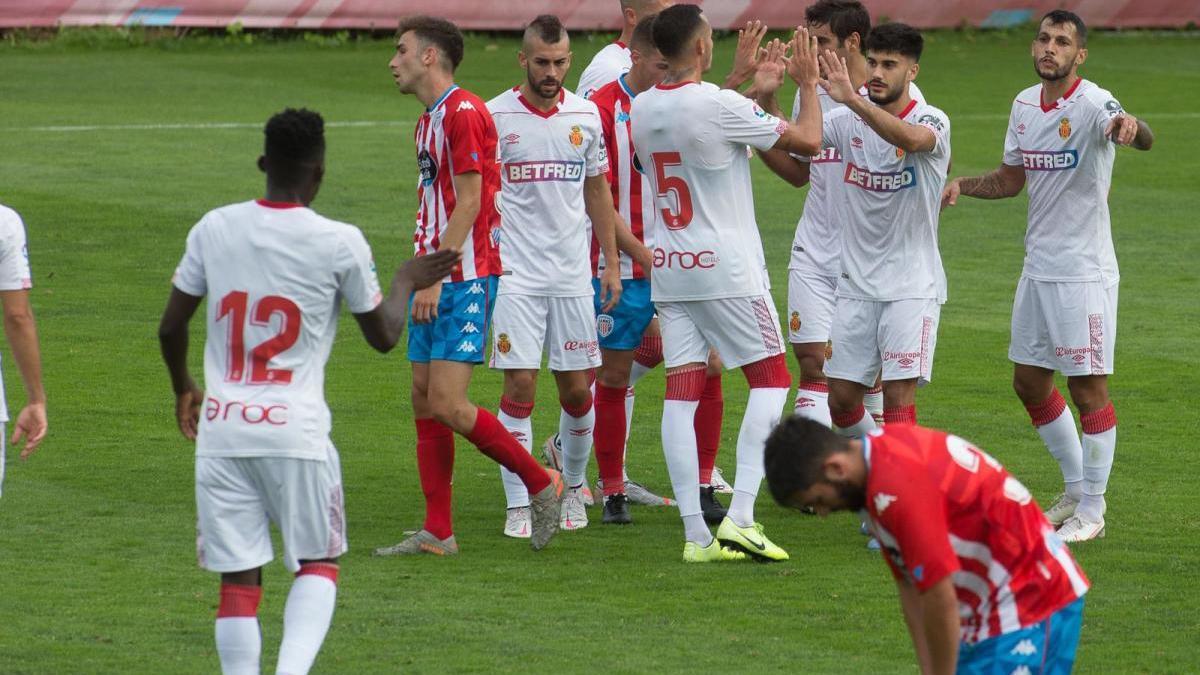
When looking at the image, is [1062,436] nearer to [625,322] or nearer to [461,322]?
[625,322]

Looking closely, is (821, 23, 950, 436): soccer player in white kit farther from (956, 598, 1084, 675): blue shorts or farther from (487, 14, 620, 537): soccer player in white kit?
(956, 598, 1084, 675): blue shorts

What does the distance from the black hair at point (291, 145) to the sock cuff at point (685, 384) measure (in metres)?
2.65

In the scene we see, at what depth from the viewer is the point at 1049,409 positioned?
320 inches

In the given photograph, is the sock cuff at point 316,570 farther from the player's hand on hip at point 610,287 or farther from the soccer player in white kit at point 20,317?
the player's hand on hip at point 610,287

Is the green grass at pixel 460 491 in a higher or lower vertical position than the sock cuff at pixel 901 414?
lower

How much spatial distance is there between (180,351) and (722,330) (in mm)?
2717

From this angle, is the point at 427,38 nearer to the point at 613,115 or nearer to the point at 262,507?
the point at 613,115

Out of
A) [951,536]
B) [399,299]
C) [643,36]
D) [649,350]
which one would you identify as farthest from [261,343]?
[649,350]

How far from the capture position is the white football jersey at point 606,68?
29.8ft

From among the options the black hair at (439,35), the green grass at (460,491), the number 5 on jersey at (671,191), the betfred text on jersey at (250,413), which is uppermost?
the black hair at (439,35)

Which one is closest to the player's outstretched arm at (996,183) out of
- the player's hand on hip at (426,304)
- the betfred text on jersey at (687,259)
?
the betfred text on jersey at (687,259)

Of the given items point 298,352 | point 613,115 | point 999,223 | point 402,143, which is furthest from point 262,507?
point 402,143

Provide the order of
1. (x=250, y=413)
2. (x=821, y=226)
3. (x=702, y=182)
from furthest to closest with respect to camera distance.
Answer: (x=821, y=226) < (x=702, y=182) < (x=250, y=413)

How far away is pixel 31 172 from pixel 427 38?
12.5 meters
